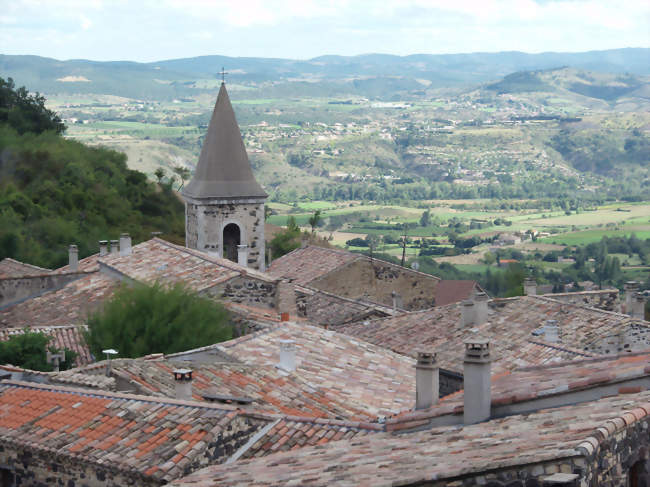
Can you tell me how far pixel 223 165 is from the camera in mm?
37281

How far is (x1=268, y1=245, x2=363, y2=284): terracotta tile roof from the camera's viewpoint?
3778 cm

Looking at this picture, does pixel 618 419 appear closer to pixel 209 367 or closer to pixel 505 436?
pixel 505 436

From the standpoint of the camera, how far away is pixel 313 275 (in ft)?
124

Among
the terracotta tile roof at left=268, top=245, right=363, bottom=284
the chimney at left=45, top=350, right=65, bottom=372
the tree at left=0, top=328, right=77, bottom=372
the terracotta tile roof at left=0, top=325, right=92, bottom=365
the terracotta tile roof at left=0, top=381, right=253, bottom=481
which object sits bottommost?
the terracotta tile roof at left=268, top=245, right=363, bottom=284

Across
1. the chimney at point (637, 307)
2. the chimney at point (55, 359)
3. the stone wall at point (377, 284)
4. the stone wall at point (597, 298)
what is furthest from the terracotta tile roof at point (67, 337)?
the chimney at point (637, 307)

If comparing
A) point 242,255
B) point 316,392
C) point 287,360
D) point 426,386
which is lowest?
point 242,255

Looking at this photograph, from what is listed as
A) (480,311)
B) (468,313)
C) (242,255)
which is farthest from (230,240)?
(480,311)

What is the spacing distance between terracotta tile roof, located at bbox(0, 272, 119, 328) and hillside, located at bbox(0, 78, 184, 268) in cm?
1159

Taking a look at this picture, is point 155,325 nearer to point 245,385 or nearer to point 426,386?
point 245,385

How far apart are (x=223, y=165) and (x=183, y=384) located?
74.8 feet

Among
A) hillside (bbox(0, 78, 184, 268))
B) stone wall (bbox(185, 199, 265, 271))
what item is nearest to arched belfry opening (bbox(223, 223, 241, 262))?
stone wall (bbox(185, 199, 265, 271))

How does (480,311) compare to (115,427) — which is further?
(480,311)

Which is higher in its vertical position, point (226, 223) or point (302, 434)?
point (302, 434)

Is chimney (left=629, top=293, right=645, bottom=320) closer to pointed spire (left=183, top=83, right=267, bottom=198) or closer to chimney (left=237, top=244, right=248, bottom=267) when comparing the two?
chimney (left=237, top=244, right=248, bottom=267)
